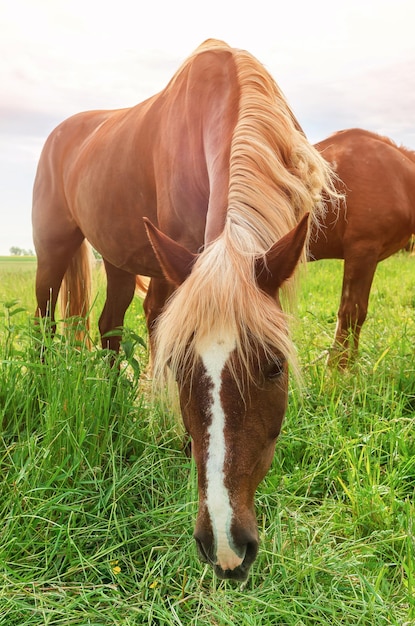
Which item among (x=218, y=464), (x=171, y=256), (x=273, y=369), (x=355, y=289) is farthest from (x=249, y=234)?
(x=355, y=289)

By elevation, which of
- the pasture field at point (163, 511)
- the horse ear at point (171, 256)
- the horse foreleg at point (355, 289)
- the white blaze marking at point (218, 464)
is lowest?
the pasture field at point (163, 511)

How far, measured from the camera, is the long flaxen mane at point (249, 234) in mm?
1802

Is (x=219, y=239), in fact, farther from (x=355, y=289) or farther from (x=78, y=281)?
(x=78, y=281)

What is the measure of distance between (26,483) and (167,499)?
599 mm

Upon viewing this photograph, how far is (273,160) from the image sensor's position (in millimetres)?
2367

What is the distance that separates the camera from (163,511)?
2482mm

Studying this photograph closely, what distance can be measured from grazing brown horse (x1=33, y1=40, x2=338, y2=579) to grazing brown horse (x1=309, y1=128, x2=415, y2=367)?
154cm

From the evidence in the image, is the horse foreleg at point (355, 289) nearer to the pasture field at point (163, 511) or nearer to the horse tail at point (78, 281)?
the pasture field at point (163, 511)

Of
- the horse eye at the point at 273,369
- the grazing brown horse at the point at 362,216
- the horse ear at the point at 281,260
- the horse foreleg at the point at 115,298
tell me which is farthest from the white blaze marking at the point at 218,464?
the horse foreleg at the point at 115,298

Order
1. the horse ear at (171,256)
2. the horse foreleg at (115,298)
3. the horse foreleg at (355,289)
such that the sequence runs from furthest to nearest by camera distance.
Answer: the horse foreleg at (115,298) < the horse foreleg at (355,289) < the horse ear at (171,256)

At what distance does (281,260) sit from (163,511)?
125cm

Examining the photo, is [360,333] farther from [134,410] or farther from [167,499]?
[167,499]

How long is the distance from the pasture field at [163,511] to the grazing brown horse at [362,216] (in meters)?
1.14

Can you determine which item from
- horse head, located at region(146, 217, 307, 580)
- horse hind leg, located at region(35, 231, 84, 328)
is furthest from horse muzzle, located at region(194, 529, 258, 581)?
horse hind leg, located at region(35, 231, 84, 328)
